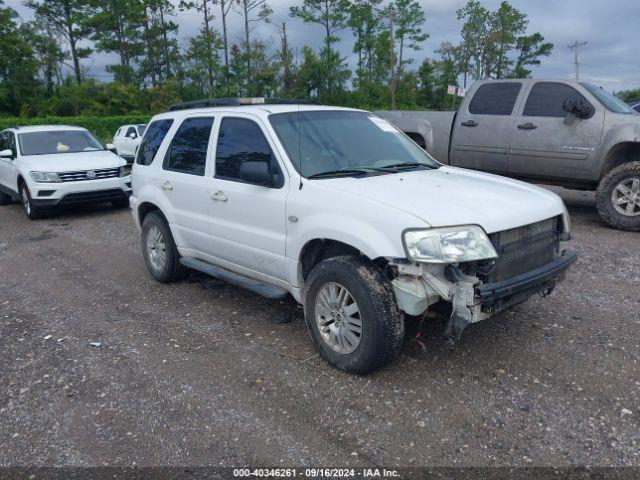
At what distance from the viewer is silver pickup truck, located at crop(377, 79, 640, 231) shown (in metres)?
7.39

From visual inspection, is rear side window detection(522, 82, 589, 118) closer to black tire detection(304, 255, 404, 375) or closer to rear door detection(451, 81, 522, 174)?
rear door detection(451, 81, 522, 174)

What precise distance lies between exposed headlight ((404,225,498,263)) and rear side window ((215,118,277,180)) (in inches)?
57.6

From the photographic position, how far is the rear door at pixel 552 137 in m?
7.60

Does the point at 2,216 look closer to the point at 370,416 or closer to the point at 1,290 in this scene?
the point at 1,290

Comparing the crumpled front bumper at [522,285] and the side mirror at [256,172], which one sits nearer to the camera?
the crumpled front bumper at [522,285]

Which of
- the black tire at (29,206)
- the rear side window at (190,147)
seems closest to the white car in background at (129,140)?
the black tire at (29,206)

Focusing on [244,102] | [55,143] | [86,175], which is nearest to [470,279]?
[244,102]

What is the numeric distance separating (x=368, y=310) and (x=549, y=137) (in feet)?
18.5

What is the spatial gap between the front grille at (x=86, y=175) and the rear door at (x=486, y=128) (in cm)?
626

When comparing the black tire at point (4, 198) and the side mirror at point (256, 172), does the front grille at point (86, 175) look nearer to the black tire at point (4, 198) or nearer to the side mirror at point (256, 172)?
the black tire at point (4, 198)

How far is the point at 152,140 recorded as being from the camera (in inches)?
233

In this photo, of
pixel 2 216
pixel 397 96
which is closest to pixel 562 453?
pixel 2 216

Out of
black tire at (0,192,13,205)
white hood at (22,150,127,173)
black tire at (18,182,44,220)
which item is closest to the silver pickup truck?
white hood at (22,150,127,173)

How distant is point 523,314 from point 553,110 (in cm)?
438
